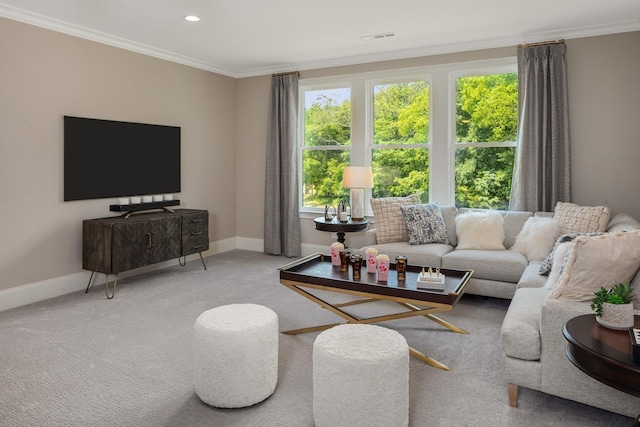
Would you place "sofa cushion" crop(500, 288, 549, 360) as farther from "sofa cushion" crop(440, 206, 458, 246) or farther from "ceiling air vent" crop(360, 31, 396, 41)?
"ceiling air vent" crop(360, 31, 396, 41)

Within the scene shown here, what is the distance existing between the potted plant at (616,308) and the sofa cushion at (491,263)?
1.96 meters

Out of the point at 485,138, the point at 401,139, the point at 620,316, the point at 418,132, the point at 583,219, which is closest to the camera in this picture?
the point at 620,316

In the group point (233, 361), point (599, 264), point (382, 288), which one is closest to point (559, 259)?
point (599, 264)

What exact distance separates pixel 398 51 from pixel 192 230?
3.28 metres

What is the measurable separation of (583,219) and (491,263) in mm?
912

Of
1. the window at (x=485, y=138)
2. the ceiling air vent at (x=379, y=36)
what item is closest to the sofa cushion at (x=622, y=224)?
the window at (x=485, y=138)

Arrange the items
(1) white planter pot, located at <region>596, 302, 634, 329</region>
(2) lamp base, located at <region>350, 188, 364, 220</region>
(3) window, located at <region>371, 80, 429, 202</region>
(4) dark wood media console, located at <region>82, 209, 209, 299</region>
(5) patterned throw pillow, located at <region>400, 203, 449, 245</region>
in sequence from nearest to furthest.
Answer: (1) white planter pot, located at <region>596, 302, 634, 329</region> < (4) dark wood media console, located at <region>82, 209, 209, 299</region> < (5) patterned throw pillow, located at <region>400, 203, 449, 245</region> < (2) lamp base, located at <region>350, 188, 364, 220</region> < (3) window, located at <region>371, 80, 429, 202</region>

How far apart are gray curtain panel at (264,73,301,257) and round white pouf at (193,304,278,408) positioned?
383 centimetres

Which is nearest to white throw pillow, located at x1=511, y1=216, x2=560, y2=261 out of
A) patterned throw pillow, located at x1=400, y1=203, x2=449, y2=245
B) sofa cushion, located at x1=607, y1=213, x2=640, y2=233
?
sofa cushion, located at x1=607, y1=213, x2=640, y2=233

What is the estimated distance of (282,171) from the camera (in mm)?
6203

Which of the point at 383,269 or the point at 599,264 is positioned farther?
the point at 383,269

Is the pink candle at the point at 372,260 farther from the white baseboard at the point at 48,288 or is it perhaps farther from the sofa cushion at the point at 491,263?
the white baseboard at the point at 48,288

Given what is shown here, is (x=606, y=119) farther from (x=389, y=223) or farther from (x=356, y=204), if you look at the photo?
(x=356, y=204)

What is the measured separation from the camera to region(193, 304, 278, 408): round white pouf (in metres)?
2.24
